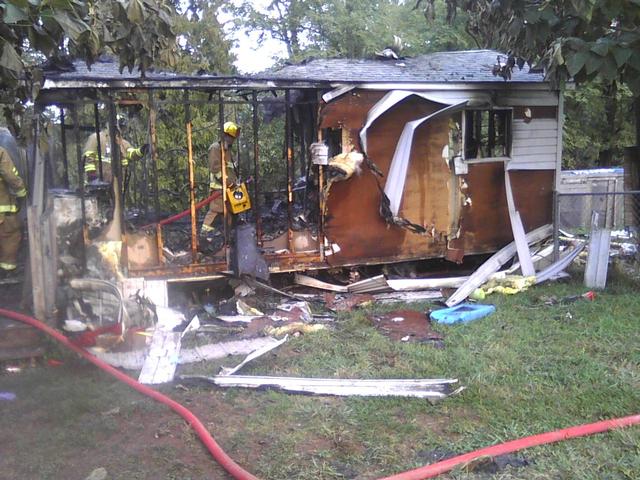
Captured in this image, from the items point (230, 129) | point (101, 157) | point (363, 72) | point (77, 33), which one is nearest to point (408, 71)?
point (363, 72)

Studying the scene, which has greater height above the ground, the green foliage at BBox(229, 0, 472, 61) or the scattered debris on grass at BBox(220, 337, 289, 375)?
the green foliage at BBox(229, 0, 472, 61)

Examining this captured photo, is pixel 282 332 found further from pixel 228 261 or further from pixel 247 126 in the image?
pixel 247 126

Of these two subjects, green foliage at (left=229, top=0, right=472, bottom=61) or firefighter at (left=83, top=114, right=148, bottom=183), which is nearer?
firefighter at (left=83, top=114, right=148, bottom=183)

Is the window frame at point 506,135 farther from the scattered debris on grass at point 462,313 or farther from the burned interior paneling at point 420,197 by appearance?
the scattered debris on grass at point 462,313

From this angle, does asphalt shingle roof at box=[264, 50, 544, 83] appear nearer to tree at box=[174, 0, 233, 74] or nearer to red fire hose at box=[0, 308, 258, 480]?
red fire hose at box=[0, 308, 258, 480]

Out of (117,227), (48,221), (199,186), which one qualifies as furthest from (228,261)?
(199,186)

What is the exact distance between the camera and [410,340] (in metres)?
6.33

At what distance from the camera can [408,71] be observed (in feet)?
28.9

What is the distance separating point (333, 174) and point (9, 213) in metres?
4.09

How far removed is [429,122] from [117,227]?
449 centimetres

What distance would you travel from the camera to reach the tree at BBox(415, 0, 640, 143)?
646 centimetres

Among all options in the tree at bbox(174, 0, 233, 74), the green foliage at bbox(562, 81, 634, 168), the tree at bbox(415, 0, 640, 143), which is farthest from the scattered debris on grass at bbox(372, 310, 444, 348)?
the green foliage at bbox(562, 81, 634, 168)

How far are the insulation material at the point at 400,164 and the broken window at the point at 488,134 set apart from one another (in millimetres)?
714

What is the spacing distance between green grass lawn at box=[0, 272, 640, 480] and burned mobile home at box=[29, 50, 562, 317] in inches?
73.5
